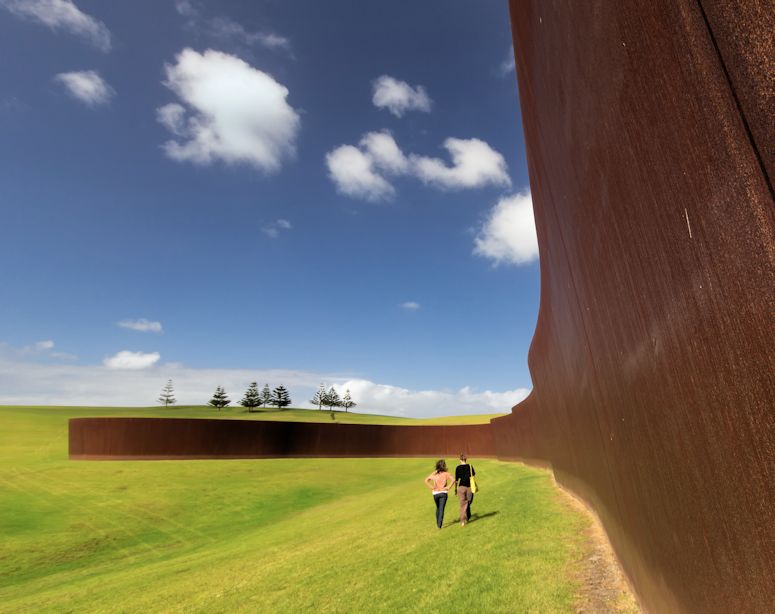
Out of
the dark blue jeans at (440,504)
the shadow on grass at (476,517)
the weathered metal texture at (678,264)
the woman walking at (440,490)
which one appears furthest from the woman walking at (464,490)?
the weathered metal texture at (678,264)

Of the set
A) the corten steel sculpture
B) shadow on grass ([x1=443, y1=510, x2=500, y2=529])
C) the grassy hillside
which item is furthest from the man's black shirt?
the grassy hillside

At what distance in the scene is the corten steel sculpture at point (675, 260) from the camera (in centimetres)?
175

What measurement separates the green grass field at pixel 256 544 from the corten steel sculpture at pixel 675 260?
2.36 meters

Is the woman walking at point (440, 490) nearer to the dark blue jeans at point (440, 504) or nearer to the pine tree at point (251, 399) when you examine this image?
the dark blue jeans at point (440, 504)

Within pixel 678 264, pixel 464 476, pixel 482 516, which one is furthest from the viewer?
pixel 482 516

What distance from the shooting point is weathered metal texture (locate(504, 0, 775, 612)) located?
1758mm

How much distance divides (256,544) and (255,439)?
2093 cm

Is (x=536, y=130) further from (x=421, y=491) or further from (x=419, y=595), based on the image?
(x=421, y=491)

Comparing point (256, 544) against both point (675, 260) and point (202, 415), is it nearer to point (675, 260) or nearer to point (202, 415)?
point (675, 260)

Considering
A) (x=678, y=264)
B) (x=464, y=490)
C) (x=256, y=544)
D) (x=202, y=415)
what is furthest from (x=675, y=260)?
(x=202, y=415)

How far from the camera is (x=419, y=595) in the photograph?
6.72 metres

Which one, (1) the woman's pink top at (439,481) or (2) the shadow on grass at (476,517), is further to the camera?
(2) the shadow on grass at (476,517)

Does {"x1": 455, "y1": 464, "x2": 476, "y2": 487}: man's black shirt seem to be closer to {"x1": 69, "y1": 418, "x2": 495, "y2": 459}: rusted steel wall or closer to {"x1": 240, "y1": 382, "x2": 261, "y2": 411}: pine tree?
{"x1": 69, "y1": 418, "x2": 495, "y2": 459}: rusted steel wall

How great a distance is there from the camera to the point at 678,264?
2568mm
